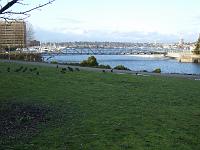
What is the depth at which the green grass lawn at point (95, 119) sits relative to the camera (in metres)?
7.91

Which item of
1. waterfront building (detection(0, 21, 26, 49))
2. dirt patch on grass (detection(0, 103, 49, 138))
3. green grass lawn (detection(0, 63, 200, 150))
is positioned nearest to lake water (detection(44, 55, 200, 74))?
waterfront building (detection(0, 21, 26, 49))

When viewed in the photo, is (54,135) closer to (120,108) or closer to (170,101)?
(120,108)

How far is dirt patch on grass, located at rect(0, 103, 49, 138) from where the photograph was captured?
8.58 meters

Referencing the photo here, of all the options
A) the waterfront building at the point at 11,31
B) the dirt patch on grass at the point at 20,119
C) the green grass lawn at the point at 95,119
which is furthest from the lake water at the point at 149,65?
the dirt patch on grass at the point at 20,119

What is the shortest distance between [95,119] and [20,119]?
177 centimetres

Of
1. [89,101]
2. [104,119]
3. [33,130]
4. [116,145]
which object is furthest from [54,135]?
[89,101]

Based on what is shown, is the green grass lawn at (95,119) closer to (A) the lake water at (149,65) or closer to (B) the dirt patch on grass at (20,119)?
(B) the dirt patch on grass at (20,119)

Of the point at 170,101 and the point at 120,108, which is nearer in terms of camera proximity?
the point at 120,108

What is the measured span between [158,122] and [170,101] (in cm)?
412

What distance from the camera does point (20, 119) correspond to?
377 inches

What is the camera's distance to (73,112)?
35.9 ft

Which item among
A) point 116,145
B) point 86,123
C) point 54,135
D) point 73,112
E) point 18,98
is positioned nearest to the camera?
point 116,145

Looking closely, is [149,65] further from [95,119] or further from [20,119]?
[20,119]

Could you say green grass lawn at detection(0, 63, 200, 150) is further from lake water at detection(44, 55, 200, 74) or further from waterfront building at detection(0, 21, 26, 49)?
lake water at detection(44, 55, 200, 74)
